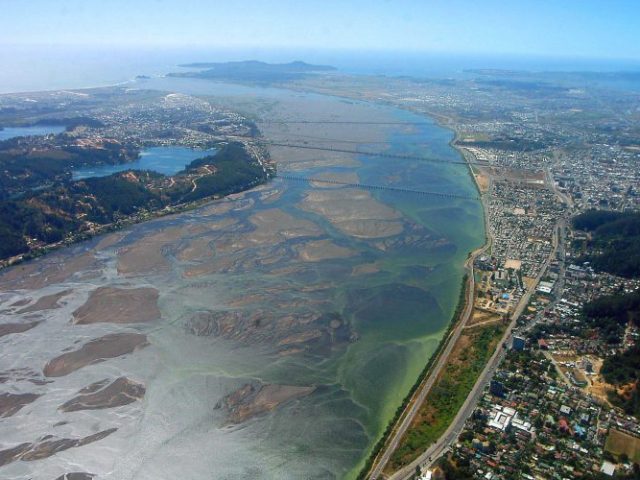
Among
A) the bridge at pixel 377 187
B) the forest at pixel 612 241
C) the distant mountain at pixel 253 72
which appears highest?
the distant mountain at pixel 253 72

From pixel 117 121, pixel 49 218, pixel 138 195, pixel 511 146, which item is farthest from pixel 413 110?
pixel 49 218

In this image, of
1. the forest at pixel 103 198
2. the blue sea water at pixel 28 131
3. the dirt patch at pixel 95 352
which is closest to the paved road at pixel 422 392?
the dirt patch at pixel 95 352

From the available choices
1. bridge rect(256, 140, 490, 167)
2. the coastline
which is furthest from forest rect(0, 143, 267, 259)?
the coastline

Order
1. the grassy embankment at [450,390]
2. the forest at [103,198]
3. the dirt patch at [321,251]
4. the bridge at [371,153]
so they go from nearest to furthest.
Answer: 1. the grassy embankment at [450,390]
2. the dirt patch at [321,251]
3. the forest at [103,198]
4. the bridge at [371,153]

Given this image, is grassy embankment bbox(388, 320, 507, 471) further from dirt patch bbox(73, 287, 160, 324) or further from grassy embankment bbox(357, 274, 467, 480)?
dirt patch bbox(73, 287, 160, 324)

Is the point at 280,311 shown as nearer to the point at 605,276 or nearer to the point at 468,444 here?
Result: the point at 468,444

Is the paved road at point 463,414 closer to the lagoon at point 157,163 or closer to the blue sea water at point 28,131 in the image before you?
the lagoon at point 157,163
